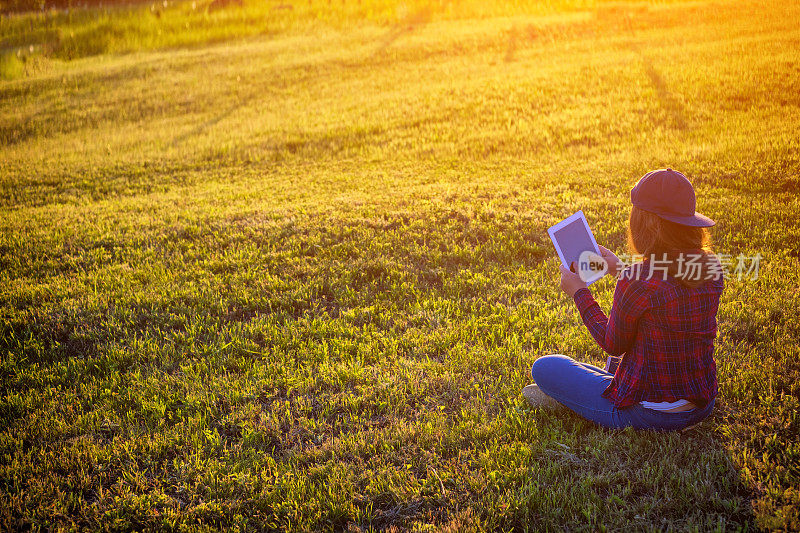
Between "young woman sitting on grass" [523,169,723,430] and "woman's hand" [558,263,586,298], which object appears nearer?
"young woman sitting on grass" [523,169,723,430]

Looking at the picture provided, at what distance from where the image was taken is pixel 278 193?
11.1 metres

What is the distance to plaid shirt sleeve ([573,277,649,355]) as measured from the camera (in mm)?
3432

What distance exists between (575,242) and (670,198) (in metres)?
1.01

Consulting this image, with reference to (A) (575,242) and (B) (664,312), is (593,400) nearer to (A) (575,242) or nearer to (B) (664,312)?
(B) (664,312)

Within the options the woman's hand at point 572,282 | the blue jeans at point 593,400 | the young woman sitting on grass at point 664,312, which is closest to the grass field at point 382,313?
the blue jeans at point 593,400

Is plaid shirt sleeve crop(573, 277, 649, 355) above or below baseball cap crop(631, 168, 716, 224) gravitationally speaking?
below

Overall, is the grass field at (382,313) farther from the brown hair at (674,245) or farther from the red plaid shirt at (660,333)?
the brown hair at (674,245)

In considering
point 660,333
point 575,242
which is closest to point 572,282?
point 575,242

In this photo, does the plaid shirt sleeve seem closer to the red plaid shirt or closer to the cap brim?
the red plaid shirt

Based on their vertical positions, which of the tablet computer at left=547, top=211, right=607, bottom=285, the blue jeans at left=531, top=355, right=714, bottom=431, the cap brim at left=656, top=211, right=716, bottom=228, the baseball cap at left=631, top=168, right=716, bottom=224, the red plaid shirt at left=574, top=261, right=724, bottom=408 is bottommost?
the blue jeans at left=531, top=355, right=714, bottom=431

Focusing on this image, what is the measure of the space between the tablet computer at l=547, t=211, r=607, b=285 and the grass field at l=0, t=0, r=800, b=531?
1267 millimetres

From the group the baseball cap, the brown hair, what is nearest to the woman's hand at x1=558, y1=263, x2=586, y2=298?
the brown hair

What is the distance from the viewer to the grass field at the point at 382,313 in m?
3.87

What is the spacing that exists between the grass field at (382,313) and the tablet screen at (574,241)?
1.33 metres
